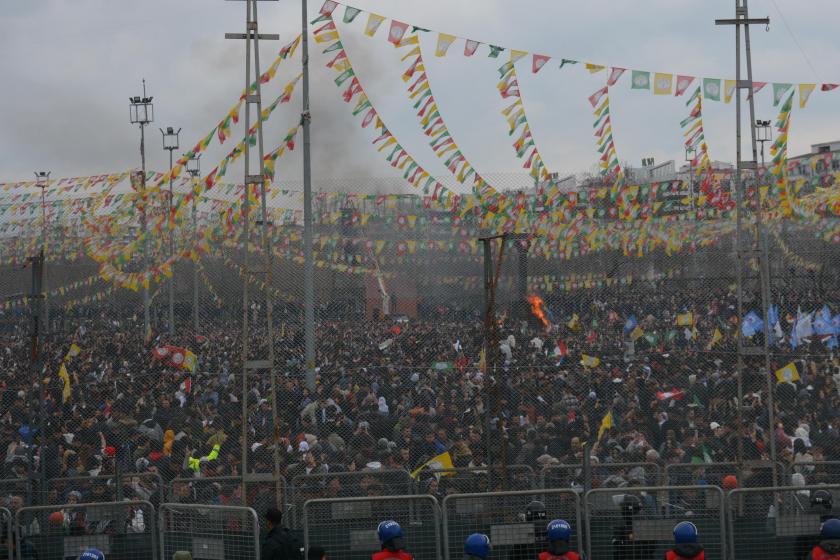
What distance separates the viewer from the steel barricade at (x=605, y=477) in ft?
41.7

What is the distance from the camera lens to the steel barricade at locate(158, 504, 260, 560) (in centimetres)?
970

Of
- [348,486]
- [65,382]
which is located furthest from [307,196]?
[65,382]

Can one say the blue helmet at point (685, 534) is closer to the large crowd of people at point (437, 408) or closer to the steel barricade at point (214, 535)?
the large crowd of people at point (437, 408)

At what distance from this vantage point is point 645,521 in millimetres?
9820

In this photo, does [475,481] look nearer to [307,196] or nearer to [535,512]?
[535,512]

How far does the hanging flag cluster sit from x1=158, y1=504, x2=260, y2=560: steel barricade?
971cm

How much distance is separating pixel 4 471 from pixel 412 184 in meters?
Answer: 7.00

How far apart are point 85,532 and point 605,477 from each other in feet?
18.7

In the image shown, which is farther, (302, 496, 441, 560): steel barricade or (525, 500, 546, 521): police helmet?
(302, 496, 441, 560): steel barricade

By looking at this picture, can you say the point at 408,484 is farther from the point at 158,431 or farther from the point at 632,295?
the point at 632,295

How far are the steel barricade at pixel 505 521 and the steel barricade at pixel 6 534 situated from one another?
354cm

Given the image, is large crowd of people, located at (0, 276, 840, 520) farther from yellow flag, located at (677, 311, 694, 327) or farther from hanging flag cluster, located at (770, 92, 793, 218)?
hanging flag cluster, located at (770, 92, 793, 218)

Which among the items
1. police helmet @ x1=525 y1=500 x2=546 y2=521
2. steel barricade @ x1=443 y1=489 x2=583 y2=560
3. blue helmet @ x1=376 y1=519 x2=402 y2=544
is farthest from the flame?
blue helmet @ x1=376 y1=519 x2=402 y2=544

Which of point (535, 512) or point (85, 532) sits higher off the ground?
point (535, 512)
